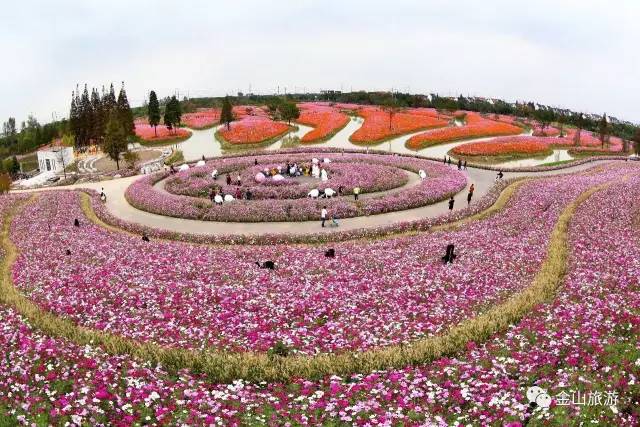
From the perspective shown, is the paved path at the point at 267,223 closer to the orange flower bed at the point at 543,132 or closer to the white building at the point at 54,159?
the white building at the point at 54,159

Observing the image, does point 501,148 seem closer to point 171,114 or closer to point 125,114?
point 171,114

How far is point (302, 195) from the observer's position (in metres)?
42.2

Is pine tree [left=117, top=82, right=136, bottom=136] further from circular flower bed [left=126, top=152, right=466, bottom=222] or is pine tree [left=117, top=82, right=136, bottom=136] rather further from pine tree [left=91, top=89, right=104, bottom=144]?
circular flower bed [left=126, top=152, right=466, bottom=222]

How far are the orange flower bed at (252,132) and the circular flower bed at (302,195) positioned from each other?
1308 inches

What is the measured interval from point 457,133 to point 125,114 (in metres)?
64.3

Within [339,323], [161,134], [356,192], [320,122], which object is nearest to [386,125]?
[320,122]

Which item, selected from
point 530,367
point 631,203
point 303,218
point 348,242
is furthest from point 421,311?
point 631,203

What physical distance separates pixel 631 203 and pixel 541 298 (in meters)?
19.4

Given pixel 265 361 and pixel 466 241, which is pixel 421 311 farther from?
pixel 466 241

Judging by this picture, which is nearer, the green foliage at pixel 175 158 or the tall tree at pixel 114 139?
the tall tree at pixel 114 139

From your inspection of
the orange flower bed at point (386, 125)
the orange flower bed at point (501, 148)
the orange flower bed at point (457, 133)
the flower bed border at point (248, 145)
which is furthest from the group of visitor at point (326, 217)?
the flower bed border at point (248, 145)

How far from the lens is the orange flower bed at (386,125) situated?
8644cm

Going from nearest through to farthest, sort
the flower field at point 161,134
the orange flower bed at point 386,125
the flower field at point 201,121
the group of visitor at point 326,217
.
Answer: the group of visitor at point 326,217 < the orange flower bed at point 386,125 < the flower field at point 161,134 < the flower field at point 201,121

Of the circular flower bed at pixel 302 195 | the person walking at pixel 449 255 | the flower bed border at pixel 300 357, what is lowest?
the flower bed border at pixel 300 357
